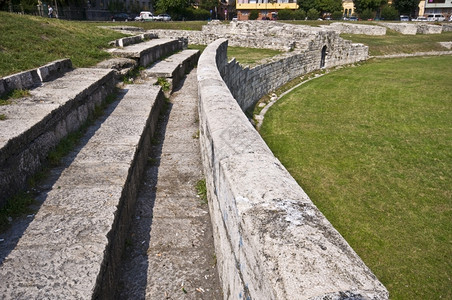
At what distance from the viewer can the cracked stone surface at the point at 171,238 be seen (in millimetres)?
2465

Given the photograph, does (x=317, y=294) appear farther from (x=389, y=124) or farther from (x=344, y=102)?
(x=344, y=102)

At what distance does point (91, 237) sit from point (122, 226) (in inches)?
19.7

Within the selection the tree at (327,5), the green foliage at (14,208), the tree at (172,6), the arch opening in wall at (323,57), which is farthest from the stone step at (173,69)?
the tree at (327,5)

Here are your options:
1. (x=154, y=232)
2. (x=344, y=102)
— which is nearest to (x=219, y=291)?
(x=154, y=232)

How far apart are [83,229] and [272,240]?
4.84 ft

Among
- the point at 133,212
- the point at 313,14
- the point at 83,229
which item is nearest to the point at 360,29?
the point at 313,14

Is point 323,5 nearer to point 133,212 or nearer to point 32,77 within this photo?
point 32,77

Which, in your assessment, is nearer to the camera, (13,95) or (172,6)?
(13,95)

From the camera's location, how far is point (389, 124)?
1084 centimetres

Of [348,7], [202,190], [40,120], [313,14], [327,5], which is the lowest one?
[202,190]

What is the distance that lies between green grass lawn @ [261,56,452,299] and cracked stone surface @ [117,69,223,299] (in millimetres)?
2939

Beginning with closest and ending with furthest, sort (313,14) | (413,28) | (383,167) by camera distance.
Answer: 1. (383,167)
2. (413,28)
3. (313,14)

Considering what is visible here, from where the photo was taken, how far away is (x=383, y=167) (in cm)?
788

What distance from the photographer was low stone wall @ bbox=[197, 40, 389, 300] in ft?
4.26
